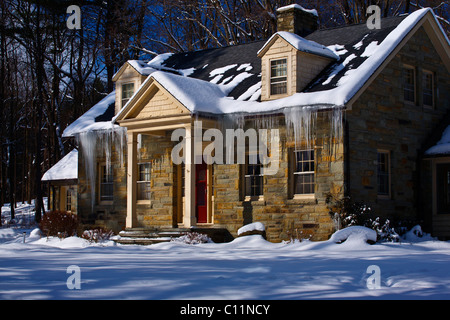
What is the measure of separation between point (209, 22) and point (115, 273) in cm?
2773

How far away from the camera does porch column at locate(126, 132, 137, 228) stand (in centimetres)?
2080

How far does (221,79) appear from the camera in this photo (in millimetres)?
22406

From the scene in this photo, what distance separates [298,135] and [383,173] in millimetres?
2864

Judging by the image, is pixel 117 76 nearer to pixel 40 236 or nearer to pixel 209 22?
pixel 40 236

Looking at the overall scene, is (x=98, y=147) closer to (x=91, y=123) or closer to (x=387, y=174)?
(x=91, y=123)

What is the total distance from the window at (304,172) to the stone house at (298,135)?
0.10 ft

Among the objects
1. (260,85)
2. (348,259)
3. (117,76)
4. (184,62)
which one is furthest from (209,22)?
(348,259)

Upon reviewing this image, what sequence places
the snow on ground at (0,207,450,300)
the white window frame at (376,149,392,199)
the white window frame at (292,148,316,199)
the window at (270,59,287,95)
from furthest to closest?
the window at (270,59,287,95)
the white window frame at (376,149,392,199)
the white window frame at (292,148,316,199)
the snow on ground at (0,207,450,300)

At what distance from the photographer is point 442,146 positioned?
1975 centimetres

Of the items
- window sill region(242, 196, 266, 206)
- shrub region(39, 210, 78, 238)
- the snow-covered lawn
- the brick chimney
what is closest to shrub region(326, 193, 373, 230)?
the snow-covered lawn

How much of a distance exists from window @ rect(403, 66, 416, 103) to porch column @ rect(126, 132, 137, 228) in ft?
27.5

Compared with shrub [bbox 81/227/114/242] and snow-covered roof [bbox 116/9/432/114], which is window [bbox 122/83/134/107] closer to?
snow-covered roof [bbox 116/9/432/114]

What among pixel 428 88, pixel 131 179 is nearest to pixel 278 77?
pixel 428 88
